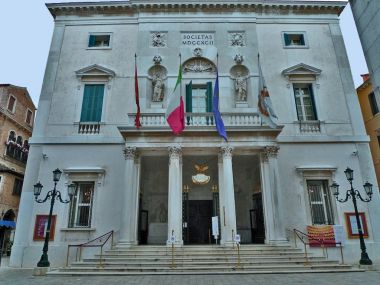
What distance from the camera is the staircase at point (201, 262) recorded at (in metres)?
11.1

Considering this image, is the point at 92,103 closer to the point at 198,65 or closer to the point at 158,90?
the point at 158,90

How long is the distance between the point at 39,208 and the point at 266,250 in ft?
39.2

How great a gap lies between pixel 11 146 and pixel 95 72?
55.0ft

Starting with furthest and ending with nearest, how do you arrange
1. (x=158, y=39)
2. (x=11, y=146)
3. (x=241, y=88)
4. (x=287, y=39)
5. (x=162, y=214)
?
(x=11, y=146)
(x=287, y=39)
(x=158, y=39)
(x=241, y=88)
(x=162, y=214)

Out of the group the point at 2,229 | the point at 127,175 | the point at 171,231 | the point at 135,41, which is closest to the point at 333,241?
the point at 171,231

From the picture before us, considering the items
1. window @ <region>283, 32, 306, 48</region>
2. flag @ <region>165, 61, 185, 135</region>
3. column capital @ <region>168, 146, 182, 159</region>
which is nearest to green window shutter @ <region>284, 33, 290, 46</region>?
window @ <region>283, 32, 306, 48</region>

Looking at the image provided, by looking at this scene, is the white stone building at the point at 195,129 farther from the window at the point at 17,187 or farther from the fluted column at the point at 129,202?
the window at the point at 17,187

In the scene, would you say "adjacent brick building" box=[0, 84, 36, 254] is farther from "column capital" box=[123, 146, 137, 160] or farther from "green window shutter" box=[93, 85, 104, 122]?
"column capital" box=[123, 146, 137, 160]

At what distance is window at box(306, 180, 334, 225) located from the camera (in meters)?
15.4

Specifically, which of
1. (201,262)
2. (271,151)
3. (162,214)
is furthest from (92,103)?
(201,262)

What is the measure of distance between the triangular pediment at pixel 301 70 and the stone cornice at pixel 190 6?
471cm

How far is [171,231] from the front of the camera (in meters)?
13.4

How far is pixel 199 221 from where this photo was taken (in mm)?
16875

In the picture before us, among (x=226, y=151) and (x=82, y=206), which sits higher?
(x=226, y=151)
